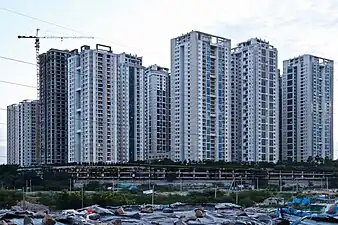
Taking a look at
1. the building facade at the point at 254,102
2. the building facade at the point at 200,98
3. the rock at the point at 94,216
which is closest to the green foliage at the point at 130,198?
the building facade at the point at 200,98

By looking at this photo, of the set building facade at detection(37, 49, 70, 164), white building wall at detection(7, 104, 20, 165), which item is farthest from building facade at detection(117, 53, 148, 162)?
white building wall at detection(7, 104, 20, 165)

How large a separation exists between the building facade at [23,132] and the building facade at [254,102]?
12.5 m

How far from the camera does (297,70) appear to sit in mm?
35250

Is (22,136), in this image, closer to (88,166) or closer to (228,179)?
(88,166)

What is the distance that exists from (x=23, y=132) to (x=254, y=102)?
50.0ft

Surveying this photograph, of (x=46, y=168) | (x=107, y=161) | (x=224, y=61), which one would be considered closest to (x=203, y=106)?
(x=224, y=61)

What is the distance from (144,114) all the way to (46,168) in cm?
670

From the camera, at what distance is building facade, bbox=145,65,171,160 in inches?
1223

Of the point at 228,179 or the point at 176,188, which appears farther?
the point at 228,179

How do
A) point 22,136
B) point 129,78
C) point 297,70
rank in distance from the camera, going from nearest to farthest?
point 129,78, point 22,136, point 297,70

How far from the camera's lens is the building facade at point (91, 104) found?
82.1 feet

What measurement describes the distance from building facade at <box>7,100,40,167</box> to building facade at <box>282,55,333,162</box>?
18249 millimetres

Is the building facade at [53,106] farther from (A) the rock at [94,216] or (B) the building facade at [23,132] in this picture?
(A) the rock at [94,216]

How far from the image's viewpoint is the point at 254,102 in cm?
3106
